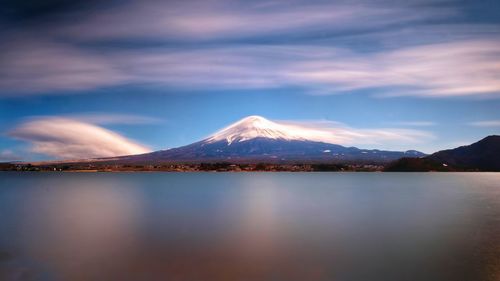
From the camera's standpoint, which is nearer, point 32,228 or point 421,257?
point 421,257

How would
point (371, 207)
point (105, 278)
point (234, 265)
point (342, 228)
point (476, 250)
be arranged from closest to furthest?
1. point (105, 278)
2. point (234, 265)
3. point (476, 250)
4. point (342, 228)
5. point (371, 207)

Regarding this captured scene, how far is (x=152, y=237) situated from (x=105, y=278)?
12.0 m

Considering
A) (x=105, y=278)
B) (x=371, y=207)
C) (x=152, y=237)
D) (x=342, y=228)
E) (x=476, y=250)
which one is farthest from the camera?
(x=371, y=207)

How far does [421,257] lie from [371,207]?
33067 millimetres

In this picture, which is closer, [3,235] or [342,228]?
A: [3,235]

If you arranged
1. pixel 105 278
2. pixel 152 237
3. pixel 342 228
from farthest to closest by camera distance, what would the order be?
pixel 342 228 < pixel 152 237 < pixel 105 278

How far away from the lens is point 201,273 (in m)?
21.6

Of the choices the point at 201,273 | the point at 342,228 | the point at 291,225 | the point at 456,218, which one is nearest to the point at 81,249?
the point at 201,273

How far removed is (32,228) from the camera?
38.5 metres

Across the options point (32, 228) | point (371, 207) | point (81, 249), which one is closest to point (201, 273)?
point (81, 249)

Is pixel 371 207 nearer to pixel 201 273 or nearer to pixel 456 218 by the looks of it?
pixel 456 218

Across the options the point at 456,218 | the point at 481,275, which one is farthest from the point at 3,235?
the point at 456,218

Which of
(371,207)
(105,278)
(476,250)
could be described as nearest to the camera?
(105,278)

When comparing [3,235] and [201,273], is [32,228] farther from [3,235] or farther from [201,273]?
[201,273]
